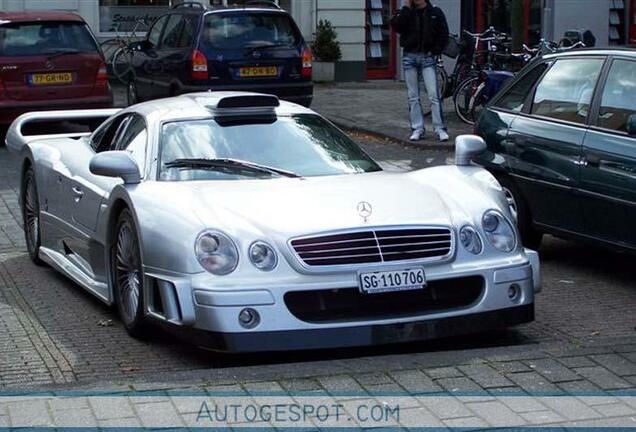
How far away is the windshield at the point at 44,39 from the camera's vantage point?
1691 centimetres

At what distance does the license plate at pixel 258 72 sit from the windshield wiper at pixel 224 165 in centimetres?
1002

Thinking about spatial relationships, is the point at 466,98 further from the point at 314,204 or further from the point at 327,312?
the point at 327,312

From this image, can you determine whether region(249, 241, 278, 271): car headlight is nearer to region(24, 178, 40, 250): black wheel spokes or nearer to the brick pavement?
the brick pavement

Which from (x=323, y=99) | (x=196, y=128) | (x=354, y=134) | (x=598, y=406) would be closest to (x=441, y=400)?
(x=598, y=406)

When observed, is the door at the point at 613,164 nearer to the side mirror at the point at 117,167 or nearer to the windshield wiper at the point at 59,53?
the side mirror at the point at 117,167

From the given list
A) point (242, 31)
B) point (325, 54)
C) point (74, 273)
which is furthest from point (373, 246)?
point (325, 54)

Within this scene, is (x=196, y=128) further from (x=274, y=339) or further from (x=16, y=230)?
(x=16, y=230)

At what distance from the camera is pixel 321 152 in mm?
7938

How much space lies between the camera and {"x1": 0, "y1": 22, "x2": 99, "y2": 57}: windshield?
1691 centimetres

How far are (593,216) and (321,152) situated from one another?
2.02 metres

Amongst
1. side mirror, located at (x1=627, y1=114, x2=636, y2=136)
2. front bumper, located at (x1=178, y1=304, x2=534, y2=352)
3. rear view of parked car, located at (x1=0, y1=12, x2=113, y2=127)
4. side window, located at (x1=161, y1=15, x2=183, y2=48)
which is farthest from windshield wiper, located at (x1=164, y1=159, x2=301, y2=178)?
side window, located at (x1=161, y1=15, x2=183, y2=48)

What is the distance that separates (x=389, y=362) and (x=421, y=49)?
9967 millimetres

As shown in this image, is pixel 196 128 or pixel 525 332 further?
pixel 196 128

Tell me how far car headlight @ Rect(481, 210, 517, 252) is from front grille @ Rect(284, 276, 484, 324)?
0.29 m
